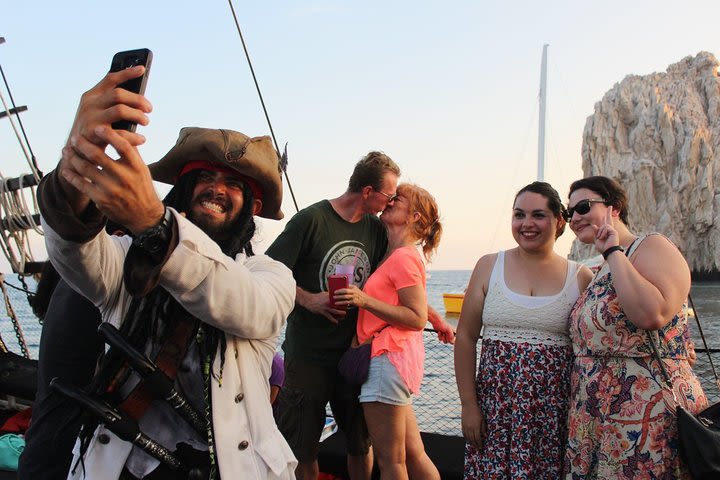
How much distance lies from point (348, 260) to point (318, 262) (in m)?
0.18

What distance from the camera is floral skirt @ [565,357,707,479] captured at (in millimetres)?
2213

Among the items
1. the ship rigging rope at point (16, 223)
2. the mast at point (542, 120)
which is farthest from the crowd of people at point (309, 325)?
the mast at point (542, 120)

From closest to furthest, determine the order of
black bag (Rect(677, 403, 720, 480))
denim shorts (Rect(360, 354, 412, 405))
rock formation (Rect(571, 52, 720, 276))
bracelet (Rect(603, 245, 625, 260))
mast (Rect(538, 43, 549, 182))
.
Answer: black bag (Rect(677, 403, 720, 480))
bracelet (Rect(603, 245, 625, 260))
denim shorts (Rect(360, 354, 412, 405))
mast (Rect(538, 43, 549, 182))
rock formation (Rect(571, 52, 720, 276))

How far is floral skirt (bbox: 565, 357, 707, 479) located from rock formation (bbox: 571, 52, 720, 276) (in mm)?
62303

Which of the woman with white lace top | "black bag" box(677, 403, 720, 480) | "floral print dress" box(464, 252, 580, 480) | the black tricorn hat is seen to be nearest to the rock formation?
the woman with white lace top

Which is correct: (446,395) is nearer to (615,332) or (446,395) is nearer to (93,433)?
(615,332)

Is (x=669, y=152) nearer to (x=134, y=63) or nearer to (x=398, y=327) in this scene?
(x=398, y=327)

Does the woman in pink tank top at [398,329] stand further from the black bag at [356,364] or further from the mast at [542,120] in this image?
the mast at [542,120]

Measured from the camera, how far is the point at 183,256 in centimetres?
105

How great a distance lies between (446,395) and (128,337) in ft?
35.4

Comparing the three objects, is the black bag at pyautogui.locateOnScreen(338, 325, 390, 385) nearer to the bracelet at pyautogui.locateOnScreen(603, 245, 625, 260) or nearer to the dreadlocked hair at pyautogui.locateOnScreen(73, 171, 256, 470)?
the bracelet at pyautogui.locateOnScreen(603, 245, 625, 260)

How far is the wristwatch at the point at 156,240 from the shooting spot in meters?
1.01

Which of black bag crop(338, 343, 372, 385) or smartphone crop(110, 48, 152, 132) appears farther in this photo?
black bag crop(338, 343, 372, 385)

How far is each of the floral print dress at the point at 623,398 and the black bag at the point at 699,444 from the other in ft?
0.17
